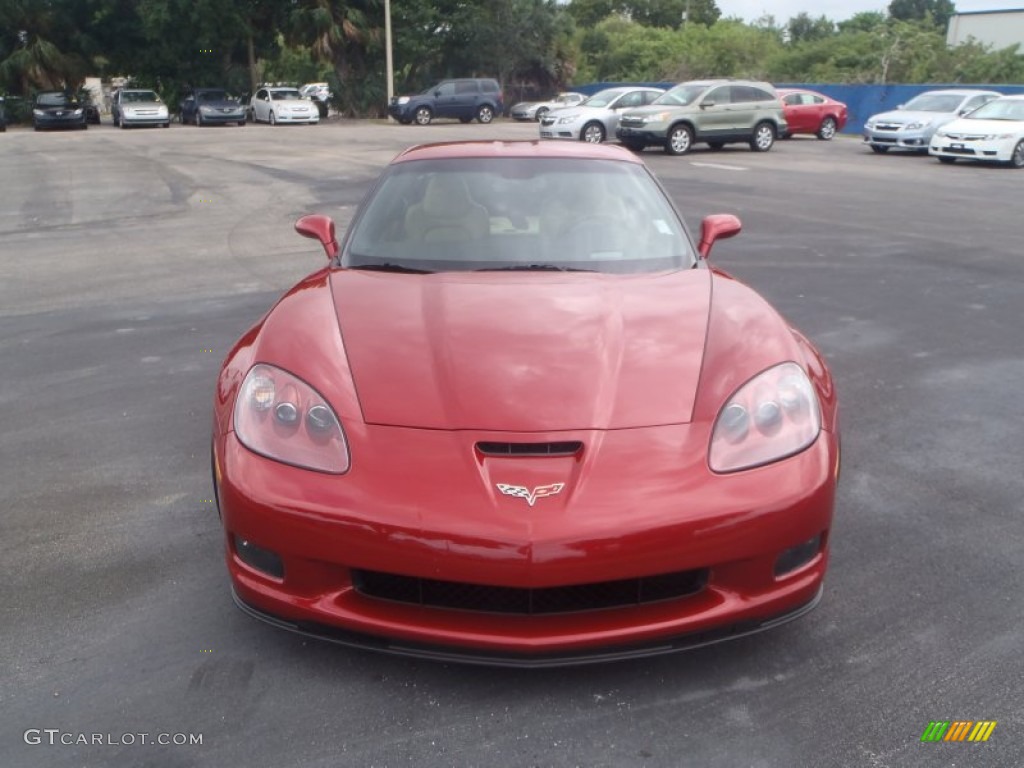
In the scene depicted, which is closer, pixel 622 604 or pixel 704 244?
pixel 622 604

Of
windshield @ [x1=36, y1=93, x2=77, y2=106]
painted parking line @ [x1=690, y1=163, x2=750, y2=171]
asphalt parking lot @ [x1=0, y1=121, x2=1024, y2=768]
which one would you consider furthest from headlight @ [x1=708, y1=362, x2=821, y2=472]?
windshield @ [x1=36, y1=93, x2=77, y2=106]

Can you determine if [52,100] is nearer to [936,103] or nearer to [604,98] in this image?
[604,98]

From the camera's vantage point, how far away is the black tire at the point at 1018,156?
64.1ft

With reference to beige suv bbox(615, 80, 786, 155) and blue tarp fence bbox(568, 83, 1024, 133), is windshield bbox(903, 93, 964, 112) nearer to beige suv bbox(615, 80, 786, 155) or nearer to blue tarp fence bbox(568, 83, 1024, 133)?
beige suv bbox(615, 80, 786, 155)

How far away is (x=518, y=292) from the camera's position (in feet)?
11.3

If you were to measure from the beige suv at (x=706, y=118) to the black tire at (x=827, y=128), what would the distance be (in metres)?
5.16

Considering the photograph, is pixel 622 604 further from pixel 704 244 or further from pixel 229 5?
pixel 229 5

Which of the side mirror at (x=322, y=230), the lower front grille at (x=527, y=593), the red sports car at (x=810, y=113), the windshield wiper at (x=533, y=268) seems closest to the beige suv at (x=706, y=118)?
the red sports car at (x=810, y=113)

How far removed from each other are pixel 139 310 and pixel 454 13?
4673cm

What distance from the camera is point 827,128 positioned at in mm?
29031

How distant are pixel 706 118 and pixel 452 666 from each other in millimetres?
22217

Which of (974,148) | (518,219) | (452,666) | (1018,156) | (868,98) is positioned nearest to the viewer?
(452,666)

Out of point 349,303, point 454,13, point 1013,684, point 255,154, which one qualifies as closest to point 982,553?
point 1013,684

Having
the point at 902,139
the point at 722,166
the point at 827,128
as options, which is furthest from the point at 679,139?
the point at 827,128
